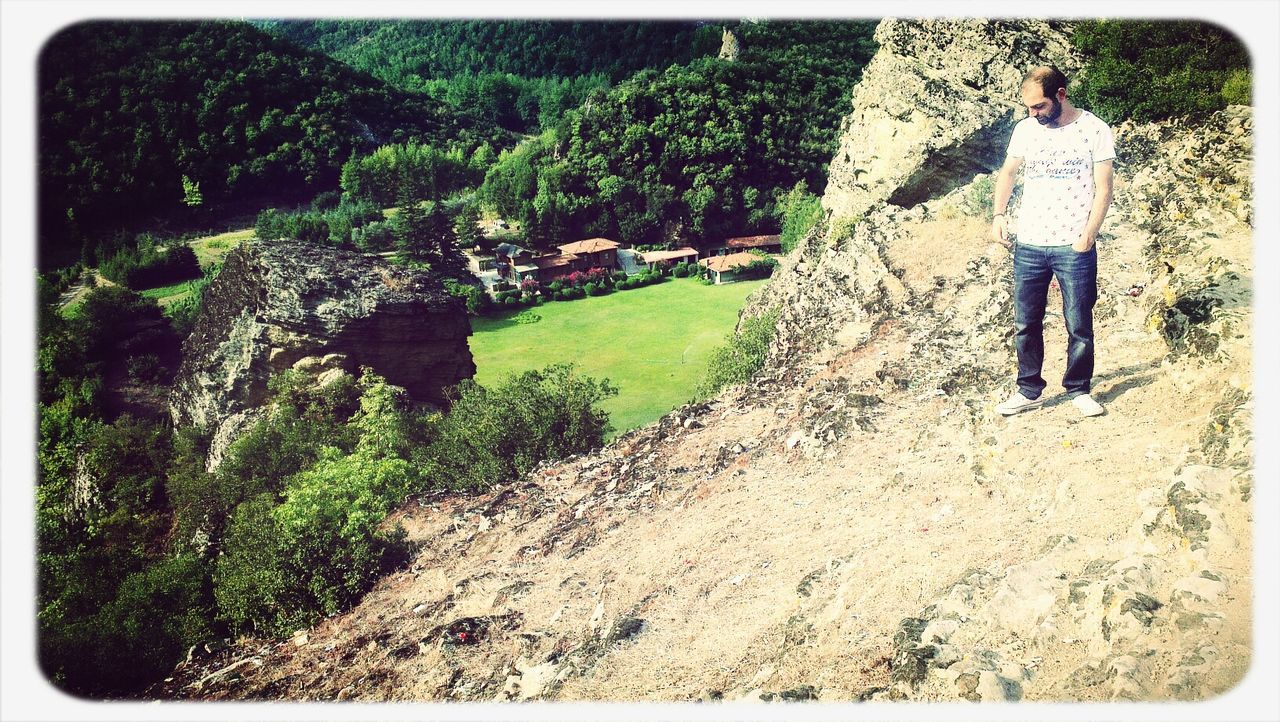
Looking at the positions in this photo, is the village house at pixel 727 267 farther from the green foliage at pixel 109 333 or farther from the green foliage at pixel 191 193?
the green foliage at pixel 191 193

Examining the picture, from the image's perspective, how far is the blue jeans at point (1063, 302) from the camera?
759cm

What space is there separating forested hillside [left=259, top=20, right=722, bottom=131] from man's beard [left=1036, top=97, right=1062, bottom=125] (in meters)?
124

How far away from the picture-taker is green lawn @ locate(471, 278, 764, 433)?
4047cm

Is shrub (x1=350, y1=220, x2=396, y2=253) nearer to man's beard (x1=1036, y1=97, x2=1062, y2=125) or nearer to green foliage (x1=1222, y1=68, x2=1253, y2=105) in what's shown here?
green foliage (x1=1222, y1=68, x2=1253, y2=105)

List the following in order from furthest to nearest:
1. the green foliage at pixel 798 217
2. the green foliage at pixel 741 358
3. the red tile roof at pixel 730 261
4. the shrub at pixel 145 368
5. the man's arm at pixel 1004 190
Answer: the red tile roof at pixel 730 261 < the green foliage at pixel 798 217 < the shrub at pixel 145 368 < the green foliage at pixel 741 358 < the man's arm at pixel 1004 190

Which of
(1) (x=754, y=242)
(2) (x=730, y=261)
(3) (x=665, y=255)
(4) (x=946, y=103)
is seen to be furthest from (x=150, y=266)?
(4) (x=946, y=103)

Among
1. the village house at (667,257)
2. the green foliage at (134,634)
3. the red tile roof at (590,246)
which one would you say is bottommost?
the village house at (667,257)

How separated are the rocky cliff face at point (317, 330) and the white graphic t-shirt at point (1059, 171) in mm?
21607

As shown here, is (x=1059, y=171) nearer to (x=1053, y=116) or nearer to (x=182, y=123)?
(x=1053, y=116)

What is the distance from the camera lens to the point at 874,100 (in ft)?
102

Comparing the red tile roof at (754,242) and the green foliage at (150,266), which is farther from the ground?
the green foliage at (150,266)

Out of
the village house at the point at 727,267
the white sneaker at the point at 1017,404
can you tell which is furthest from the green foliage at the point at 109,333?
the village house at the point at 727,267

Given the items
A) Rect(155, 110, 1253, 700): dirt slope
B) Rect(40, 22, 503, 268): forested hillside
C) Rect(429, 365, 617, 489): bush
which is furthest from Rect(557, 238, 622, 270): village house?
Rect(155, 110, 1253, 700): dirt slope

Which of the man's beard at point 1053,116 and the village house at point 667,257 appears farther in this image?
the village house at point 667,257
